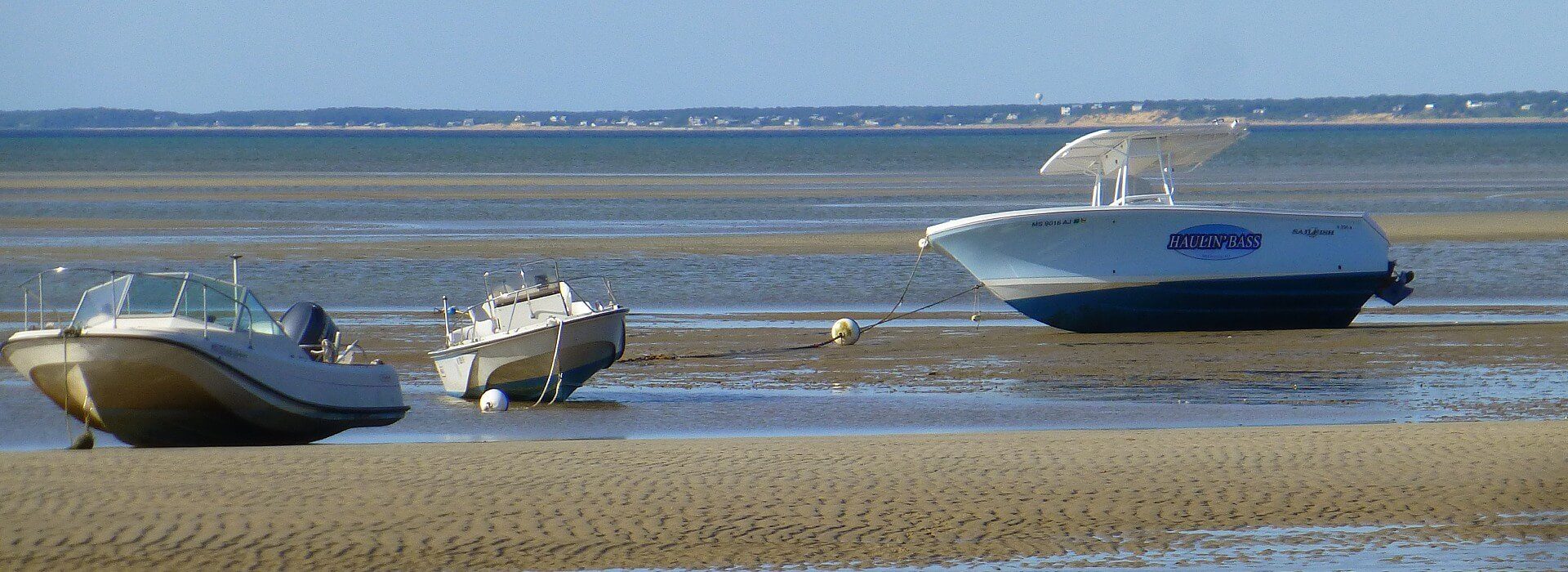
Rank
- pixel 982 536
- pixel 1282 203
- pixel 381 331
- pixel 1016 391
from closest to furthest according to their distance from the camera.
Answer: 1. pixel 982 536
2. pixel 1016 391
3. pixel 381 331
4. pixel 1282 203

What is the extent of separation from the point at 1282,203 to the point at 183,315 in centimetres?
4285

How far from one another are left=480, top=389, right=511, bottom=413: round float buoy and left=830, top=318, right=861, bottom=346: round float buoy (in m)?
4.67

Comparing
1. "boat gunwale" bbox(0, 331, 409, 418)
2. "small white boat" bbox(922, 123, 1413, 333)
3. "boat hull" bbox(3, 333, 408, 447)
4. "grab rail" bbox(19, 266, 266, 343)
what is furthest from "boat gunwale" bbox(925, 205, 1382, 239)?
"grab rail" bbox(19, 266, 266, 343)

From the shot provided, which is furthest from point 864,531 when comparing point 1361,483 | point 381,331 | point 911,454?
point 381,331

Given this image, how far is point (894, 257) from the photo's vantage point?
3114 cm

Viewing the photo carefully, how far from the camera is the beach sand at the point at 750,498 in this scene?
884 centimetres

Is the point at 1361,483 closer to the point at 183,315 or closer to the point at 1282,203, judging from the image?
the point at 183,315

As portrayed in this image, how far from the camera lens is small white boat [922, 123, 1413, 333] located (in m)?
19.6

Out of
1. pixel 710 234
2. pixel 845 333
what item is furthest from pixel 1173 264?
pixel 710 234

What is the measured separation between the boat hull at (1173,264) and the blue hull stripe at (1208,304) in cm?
1

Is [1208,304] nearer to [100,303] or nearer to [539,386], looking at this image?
[539,386]

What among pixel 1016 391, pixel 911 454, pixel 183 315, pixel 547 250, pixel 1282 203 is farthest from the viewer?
pixel 1282 203

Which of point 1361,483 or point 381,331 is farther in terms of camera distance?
point 381,331

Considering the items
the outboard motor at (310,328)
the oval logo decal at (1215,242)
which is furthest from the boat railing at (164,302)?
the oval logo decal at (1215,242)
